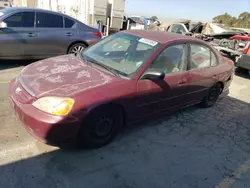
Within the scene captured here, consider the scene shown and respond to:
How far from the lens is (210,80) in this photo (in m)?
4.43

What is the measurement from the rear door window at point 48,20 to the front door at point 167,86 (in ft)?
12.9

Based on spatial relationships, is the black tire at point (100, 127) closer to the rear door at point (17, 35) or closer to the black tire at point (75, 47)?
the rear door at point (17, 35)

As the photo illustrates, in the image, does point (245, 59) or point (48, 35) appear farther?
point (245, 59)

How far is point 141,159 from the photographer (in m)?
3.06

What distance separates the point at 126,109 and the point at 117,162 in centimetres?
69

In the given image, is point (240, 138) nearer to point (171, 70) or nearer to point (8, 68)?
point (171, 70)

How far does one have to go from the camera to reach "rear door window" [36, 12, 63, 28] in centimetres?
609

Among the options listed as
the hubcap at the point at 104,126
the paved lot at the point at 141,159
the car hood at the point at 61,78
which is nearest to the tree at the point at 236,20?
the paved lot at the point at 141,159

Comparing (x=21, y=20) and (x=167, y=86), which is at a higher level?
(x=21, y=20)

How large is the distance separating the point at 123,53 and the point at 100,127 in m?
1.24

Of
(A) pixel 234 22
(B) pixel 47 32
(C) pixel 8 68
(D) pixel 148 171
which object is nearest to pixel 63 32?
(B) pixel 47 32

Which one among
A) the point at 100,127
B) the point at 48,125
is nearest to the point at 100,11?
the point at 100,127

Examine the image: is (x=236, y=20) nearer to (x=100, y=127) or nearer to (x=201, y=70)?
(x=201, y=70)

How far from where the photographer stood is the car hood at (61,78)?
2.78 metres
